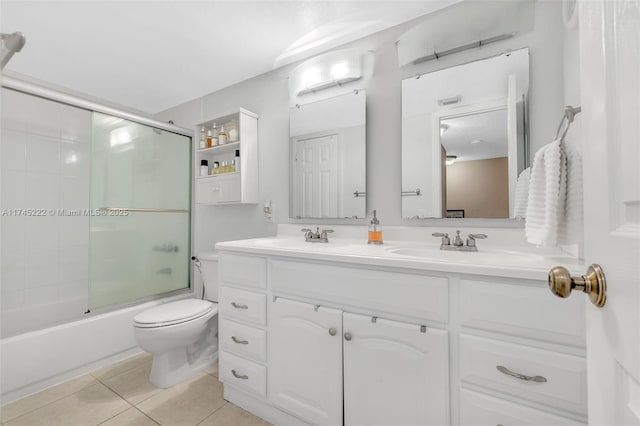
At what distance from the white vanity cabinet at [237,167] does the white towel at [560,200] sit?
5.87ft

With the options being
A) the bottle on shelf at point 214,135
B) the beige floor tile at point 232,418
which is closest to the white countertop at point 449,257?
the beige floor tile at point 232,418

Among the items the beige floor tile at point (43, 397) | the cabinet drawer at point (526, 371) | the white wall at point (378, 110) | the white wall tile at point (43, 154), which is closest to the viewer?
the cabinet drawer at point (526, 371)

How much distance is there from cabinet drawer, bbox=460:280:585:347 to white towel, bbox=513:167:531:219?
517 mm

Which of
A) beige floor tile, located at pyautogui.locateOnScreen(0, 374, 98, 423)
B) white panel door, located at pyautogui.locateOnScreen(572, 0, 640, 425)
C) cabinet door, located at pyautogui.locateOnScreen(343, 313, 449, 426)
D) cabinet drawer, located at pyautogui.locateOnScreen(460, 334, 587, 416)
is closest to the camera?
white panel door, located at pyautogui.locateOnScreen(572, 0, 640, 425)

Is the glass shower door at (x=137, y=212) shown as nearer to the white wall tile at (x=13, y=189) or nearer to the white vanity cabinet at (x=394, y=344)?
the white wall tile at (x=13, y=189)

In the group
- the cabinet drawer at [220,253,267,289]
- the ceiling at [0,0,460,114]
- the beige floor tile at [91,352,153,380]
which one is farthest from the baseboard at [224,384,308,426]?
the ceiling at [0,0,460,114]

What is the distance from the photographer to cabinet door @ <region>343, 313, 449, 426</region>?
971mm

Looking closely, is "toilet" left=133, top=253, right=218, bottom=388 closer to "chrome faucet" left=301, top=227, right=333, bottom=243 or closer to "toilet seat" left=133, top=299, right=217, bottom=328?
"toilet seat" left=133, top=299, right=217, bottom=328

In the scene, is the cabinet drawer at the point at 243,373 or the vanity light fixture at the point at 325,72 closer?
the cabinet drawer at the point at 243,373

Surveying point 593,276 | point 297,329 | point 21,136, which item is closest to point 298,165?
point 297,329

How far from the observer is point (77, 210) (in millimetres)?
2092

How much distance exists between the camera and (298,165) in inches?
78.6

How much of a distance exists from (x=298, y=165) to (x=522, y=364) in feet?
5.23

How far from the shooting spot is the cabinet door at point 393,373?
971 mm
